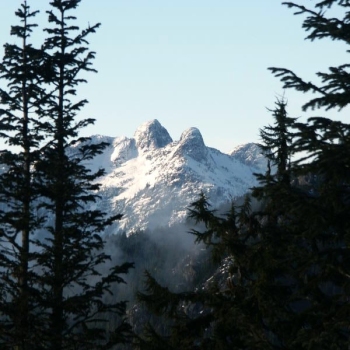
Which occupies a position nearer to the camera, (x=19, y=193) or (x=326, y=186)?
(x=326, y=186)

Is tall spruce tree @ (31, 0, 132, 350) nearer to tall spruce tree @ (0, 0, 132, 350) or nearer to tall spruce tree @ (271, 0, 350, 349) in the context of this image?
tall spruce tree @ (0, 0, 132, 350)

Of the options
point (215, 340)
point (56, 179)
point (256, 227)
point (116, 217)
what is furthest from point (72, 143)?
point (215, 340)

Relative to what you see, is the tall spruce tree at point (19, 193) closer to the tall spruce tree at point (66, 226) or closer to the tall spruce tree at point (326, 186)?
the tall spruce tree at point (66, 226)

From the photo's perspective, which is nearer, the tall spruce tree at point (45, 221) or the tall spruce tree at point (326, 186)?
the tall spruce tree at point (326, 186)

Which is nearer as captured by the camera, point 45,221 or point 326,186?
point 326,186

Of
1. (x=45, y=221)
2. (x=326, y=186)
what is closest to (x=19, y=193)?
(x=45, y=221)

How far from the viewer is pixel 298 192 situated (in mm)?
12109

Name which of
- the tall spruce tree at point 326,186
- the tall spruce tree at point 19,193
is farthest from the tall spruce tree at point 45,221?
the tall spruce tree at point 326,186

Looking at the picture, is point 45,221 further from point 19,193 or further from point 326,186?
point 326,186

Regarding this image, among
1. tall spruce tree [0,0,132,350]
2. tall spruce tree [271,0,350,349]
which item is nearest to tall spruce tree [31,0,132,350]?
tall spruce tree [0,0,132,350]

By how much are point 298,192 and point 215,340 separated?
19.7 ft

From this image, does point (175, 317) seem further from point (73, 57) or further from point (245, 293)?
point (73, 57)

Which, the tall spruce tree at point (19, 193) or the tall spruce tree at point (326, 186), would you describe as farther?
the tall spruce tree at point (19, 193)

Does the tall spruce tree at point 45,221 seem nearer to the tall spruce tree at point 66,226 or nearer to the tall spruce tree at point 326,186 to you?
the tall spruce tree at point 66,226
